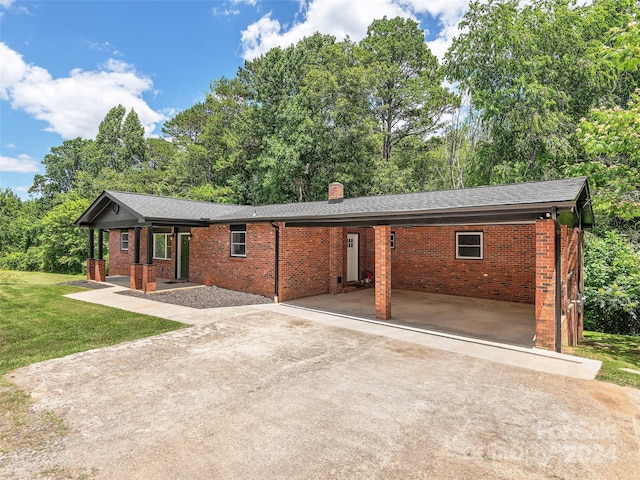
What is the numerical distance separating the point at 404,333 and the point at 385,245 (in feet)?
7.50

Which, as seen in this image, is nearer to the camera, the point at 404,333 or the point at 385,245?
the point at 404,333

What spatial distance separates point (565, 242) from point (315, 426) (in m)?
7.16

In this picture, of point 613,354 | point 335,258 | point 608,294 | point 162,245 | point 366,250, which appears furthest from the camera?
point 162,245

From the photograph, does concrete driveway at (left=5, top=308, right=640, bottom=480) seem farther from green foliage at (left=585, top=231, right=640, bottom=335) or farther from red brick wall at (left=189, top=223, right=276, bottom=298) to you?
green foliage at (left=585, top=231, right=640, bottom=335)

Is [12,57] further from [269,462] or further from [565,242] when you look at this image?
[565,242]

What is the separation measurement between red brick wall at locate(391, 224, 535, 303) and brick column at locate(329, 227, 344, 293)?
2.59 meters

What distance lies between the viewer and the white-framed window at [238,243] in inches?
484

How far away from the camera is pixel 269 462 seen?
9.80 feet

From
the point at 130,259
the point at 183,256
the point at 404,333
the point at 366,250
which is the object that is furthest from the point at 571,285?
the point at 130,259

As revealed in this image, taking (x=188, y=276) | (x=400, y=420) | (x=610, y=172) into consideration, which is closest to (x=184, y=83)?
(x=188, y=276)

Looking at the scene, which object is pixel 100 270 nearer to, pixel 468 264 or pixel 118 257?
pixel 118 257

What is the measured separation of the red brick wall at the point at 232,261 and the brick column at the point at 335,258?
2.37m

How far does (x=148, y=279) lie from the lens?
12.2 meters

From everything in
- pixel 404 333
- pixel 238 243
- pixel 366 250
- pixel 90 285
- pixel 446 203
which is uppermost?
pixel 446 203
